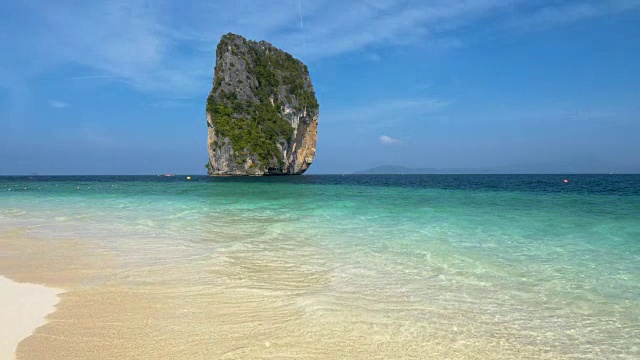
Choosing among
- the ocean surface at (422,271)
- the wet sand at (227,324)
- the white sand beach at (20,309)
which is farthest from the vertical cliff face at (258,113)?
the white sand beach at (20,309)

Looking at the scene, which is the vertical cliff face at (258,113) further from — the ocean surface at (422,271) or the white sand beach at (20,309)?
the white sand beach at (20,309)

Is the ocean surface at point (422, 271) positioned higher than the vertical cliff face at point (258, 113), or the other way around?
the vertical cliff face at point (258, 113)

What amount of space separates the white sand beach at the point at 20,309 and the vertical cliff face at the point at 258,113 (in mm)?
76439

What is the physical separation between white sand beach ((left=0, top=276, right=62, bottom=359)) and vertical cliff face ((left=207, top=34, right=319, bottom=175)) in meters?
76.4

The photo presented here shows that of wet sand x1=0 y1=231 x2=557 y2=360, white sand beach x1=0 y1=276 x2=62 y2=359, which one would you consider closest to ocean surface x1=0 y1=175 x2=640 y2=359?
wet sand x1=0 y1=231 x2=557 y2=360

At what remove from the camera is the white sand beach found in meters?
3.62

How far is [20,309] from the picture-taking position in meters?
4.47

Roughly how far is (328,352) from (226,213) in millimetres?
13270

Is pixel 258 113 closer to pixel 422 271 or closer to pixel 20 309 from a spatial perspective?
pixel 422 271

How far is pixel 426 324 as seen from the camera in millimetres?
4234

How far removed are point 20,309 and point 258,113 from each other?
83.0m

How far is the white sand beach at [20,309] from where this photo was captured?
3615 millimetres

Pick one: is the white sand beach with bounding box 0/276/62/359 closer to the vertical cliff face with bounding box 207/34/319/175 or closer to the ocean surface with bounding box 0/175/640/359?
the ocean surface with bounding box 0/175/640/359

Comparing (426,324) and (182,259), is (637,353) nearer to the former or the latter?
(426,324)
